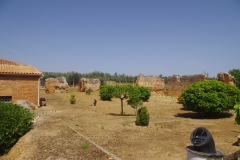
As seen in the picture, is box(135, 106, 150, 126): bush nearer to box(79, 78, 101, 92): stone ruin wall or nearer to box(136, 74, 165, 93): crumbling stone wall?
box(136, 74, 165, 93): crumbling stone wall

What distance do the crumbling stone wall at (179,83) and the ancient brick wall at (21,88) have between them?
21.7m

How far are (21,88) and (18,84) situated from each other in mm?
444

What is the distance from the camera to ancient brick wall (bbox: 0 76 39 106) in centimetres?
1749

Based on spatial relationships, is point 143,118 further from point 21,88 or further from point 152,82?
point 152,82

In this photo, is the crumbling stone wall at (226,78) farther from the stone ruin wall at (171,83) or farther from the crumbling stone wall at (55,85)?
the crumbling stone wall at (55,85)

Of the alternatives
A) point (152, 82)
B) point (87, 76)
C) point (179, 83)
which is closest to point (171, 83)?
point (179, 83)

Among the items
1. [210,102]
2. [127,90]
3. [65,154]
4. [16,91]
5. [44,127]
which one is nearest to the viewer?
[65,154]

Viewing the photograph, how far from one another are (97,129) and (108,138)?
5.96 ft

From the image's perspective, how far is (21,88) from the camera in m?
18.1

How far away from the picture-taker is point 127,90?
15.3 metres

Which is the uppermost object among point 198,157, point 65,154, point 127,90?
point 127,90

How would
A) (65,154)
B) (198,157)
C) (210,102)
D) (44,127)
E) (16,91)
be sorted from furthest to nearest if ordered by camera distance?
(16,91) → (210,102) → (44,127) → (65,154) → (198,157)

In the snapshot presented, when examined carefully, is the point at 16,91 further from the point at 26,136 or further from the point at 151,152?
the point at 151,152

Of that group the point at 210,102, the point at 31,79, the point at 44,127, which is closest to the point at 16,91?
the point at 31,79
